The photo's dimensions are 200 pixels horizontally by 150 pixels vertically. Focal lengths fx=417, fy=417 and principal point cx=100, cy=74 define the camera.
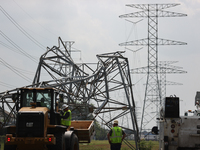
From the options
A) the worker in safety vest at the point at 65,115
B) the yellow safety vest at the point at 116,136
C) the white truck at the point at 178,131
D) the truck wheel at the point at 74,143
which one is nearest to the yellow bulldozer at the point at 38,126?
the truck wheel at the point at 74,143

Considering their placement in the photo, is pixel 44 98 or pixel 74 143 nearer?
pixel 44 98

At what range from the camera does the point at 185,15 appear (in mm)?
49125

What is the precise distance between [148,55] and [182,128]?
3120cm

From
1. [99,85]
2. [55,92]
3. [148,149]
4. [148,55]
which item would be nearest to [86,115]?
[99,85]

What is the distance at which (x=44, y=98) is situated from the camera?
53.4ft

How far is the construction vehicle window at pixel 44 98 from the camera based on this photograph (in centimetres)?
1619

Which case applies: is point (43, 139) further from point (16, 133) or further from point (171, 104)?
point (171, 104)

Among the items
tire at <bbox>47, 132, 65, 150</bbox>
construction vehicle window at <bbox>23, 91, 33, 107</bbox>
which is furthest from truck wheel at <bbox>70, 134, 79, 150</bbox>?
construction vehicle window at <bbox>23, 91, 33, 107</bbox>

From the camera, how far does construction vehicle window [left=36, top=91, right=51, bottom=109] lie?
1619 cm

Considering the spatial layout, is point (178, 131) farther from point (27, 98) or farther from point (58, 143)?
point (27, 98)

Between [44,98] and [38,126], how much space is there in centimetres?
151

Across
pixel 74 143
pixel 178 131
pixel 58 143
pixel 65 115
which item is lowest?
pixel 74 143

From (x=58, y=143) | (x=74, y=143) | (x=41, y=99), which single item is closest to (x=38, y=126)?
(x=58, y=143)

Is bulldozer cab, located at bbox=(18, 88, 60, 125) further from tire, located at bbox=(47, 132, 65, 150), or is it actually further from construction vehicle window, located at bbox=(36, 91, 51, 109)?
tire, located at bbox=(47, 132, 65, 150)
